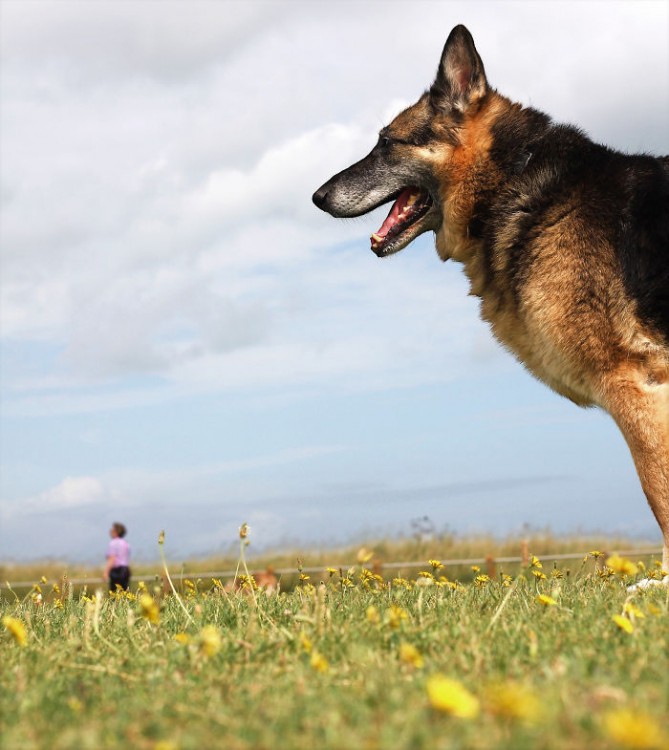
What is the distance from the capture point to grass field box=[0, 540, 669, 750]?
1916 millimetres

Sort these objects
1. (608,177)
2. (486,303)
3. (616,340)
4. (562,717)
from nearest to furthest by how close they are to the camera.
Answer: (562,717)
(616,340)
(608,177)
(486,303)

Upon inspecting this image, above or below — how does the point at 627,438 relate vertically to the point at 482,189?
below

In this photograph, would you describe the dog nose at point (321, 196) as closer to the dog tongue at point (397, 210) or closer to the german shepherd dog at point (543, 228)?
the german shepherd dog at point (543, 228)

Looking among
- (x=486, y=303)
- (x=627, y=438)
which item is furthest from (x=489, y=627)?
(x=486, y=303)

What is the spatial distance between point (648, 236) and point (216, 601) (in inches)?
129

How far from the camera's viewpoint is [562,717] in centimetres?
193

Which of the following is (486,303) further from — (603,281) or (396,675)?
(396,675)

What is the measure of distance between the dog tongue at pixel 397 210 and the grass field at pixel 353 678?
2987 millimetres

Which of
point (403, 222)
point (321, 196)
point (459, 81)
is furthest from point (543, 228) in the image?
point (321, 196)

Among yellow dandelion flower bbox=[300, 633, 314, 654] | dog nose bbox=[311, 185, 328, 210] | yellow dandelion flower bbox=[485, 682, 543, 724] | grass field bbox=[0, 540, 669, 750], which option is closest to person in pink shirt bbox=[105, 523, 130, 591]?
dog nose bbox=[311, 185, 328, 210]

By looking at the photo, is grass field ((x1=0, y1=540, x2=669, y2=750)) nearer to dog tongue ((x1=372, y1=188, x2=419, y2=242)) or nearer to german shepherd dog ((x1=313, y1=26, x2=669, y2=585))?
german shepherd dog ((x1=313, y1=26, x2=669, y2=585))

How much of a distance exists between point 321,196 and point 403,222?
0.68 meters

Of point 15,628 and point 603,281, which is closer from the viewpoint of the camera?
point 15,628

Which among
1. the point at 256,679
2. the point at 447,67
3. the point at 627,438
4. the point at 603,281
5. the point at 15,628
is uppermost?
the point at 447,67
